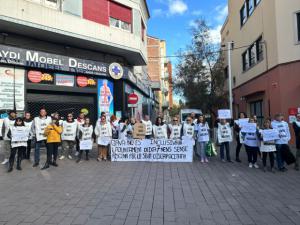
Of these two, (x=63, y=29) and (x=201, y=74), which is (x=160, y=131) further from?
(x=201, y=74)

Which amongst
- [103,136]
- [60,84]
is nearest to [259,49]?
[60,84]

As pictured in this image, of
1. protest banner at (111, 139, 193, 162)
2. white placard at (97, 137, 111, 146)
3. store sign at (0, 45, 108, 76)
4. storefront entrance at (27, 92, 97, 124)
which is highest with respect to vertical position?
store sign at (0, 45, 108, 76)

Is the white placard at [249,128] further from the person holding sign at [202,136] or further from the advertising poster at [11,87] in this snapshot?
the advertising poster at [11,87]

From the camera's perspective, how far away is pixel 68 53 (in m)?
17.9

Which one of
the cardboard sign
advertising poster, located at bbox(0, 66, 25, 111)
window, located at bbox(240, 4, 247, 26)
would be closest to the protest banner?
the cardboard sign

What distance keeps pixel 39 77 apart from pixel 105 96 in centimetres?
474

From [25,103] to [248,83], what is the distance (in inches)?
667

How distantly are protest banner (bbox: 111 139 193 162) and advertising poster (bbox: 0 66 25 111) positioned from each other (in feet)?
20.5

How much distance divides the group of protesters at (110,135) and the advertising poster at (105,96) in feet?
20.1

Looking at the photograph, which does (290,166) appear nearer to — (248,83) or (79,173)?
(79,173)

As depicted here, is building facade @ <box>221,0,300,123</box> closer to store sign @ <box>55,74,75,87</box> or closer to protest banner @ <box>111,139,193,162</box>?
protest banner @ <box>111,139,193,162</box>

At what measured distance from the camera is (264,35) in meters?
19.8

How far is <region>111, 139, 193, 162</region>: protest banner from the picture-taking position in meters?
11.2

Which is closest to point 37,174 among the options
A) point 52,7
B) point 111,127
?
point 111,127
